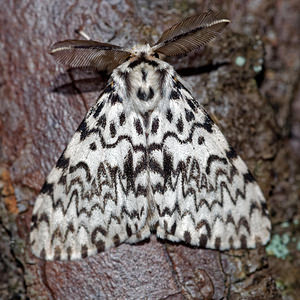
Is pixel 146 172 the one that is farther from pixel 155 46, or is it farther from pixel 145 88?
pixel 155 46

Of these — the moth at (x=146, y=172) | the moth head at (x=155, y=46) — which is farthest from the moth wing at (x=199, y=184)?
the moth head at (x=155, y=46)

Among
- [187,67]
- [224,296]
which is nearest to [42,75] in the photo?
[187,67]

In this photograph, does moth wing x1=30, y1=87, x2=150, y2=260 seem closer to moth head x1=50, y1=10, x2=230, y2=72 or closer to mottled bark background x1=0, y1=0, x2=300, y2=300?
mottled bark background x1=0, y1=0, x2=300, y2=300

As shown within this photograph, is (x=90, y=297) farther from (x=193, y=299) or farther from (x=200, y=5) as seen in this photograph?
(x=200, y=5)

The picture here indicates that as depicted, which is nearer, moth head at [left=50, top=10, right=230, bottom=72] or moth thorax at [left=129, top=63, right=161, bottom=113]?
moth head at [left=50, top=10, right=230, bottom=72]

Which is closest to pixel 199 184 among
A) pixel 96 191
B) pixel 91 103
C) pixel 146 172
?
pixel 146 172

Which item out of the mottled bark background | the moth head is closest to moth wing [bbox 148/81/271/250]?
the mottled bark background
